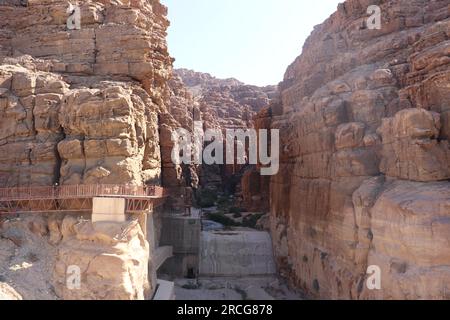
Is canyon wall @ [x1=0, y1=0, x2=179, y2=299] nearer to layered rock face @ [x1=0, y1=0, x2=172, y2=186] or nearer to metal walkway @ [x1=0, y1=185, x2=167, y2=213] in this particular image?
layered rock face @ [x1=0, y1=0, x2=172, y2=186]

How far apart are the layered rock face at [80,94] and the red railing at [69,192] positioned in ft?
2.26

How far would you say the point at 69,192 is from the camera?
18609mm

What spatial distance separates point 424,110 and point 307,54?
56.2 feet

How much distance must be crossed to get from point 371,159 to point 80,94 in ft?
50.7

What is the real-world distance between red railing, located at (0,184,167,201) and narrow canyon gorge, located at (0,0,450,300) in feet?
0.83

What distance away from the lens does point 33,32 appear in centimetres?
2798

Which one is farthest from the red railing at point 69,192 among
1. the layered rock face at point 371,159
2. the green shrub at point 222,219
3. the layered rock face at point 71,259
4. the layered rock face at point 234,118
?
the green shrub at point 222,219

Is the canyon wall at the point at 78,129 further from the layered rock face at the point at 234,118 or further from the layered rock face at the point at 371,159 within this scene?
the layered rock face at the point at 234,118

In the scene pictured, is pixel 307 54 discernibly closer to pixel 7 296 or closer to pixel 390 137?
pixel 390 137

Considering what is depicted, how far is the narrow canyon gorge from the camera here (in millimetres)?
16594

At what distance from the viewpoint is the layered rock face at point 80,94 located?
789 inches

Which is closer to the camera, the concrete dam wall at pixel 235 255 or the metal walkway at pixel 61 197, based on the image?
the metal walkway at pixel 61 197

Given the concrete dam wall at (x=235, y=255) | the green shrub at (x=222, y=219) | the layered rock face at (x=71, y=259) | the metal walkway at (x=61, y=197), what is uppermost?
the metal walkway at (x=61, y=197)
